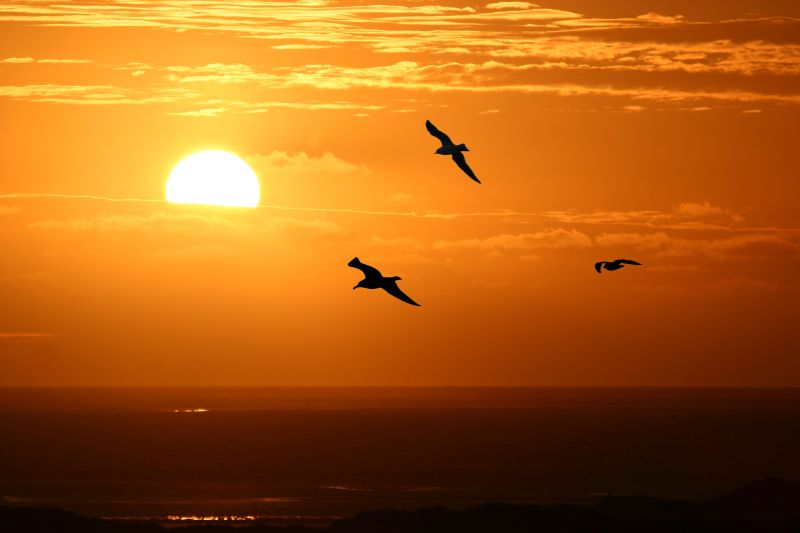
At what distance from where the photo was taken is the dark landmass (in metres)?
74.1

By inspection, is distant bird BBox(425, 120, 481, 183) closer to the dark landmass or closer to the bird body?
the bird body

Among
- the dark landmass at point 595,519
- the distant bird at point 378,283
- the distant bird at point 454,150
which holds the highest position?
the distant bird at point 454,150

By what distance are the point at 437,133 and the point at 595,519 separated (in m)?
31.4

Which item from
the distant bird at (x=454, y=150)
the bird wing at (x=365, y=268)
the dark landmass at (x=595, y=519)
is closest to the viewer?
the bird wing at (x=365, y=268)

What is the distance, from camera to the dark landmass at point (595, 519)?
7412 centimetres

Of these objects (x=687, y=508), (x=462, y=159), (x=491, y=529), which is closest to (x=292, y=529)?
(x=491, y=529)

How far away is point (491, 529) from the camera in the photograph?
79.1 m

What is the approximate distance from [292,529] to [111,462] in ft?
342

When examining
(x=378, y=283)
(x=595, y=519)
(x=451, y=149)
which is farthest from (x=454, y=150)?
(x=595, y=519)

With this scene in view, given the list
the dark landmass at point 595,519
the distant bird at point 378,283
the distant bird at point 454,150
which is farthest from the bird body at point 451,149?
the dark landmass at point 595,519

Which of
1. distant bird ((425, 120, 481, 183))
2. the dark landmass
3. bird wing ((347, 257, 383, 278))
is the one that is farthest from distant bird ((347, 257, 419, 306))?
the dark landmass

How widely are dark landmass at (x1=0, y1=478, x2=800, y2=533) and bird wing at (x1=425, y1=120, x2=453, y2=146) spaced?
29366 mm

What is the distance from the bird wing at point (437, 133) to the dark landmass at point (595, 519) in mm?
29366

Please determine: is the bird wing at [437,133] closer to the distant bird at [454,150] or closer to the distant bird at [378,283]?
the distant bird at [454,150]
